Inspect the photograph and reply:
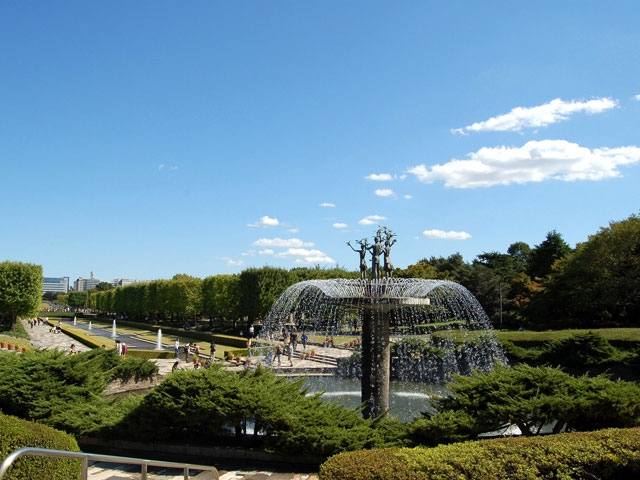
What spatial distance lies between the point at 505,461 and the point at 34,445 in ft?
20.3

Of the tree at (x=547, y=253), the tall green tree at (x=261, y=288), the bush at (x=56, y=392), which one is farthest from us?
the tree at (x=547, y=253)

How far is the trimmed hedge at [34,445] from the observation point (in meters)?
6.28

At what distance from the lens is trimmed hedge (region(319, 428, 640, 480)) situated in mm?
6531

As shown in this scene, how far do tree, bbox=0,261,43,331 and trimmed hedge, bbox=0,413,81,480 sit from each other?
1765 inches

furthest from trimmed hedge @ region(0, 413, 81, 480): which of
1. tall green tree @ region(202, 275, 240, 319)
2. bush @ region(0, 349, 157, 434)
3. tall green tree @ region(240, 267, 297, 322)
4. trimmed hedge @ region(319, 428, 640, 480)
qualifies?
tall green tree @ region(202, 275, 240, 319)

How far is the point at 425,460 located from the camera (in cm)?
676

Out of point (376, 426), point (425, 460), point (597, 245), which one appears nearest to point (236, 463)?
point (376, 426)

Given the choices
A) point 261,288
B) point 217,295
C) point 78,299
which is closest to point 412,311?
point 261,288

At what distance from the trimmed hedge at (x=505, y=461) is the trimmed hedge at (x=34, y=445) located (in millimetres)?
3413

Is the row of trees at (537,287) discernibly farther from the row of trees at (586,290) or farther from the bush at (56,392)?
the bush at (56,392)

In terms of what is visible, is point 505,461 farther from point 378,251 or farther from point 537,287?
point 537,287

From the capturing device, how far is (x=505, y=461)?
6.75 metres

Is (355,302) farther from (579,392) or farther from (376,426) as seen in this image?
(579,392)

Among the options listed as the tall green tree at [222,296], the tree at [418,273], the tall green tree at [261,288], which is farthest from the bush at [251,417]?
the tree at [418,273]
